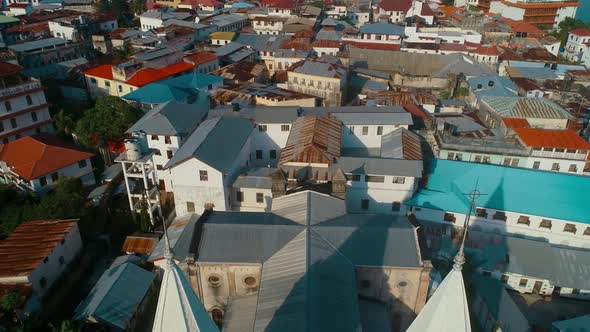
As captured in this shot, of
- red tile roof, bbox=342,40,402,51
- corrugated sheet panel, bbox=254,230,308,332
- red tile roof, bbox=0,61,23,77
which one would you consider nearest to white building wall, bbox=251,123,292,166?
corrugated sheet panel, bbox=254,230,308,332

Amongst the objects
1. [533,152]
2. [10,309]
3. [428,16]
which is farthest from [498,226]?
[428,16]

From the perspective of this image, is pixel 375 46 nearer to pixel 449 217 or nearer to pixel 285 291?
pixel 449 217

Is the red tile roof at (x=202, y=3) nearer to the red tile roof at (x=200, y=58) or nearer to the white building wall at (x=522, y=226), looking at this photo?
the red tile roof at (x=200, y=58)

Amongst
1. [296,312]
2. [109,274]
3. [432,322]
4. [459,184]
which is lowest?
[109,274]

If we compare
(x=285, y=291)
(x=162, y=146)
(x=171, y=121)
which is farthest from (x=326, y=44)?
(x=285, y=291)

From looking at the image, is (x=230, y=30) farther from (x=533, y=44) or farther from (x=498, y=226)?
(x=498, y=226)

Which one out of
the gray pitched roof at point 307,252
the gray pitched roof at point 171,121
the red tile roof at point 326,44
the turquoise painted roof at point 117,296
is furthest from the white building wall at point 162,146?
the red tile roof at point 326,44

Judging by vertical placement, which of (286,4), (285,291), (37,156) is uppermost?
(286,4)

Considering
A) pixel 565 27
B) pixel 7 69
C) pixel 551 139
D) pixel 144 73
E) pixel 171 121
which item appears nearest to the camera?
pixel 171 121
